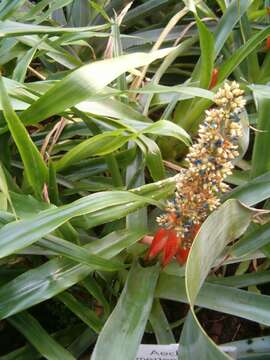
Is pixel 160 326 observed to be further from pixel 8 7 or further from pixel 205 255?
pixel 8 7

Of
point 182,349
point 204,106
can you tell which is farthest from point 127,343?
point 204,106

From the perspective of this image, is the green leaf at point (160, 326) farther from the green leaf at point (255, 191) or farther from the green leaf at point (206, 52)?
the green leaf at point (206, 52)

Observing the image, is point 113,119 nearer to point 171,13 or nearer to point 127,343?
point 127,343

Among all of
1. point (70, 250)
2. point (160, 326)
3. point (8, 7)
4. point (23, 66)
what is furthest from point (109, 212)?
point (8, 7)

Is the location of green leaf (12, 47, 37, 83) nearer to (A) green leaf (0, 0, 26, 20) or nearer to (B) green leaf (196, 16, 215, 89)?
(A) green leaf (0, 0, 26, 20)

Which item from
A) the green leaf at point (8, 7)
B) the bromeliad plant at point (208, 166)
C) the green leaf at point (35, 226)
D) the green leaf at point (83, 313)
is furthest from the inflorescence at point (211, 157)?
the green leaf at point (8, 7)

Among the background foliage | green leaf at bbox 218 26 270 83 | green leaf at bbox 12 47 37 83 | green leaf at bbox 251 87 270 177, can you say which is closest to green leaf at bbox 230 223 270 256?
the background foliage
